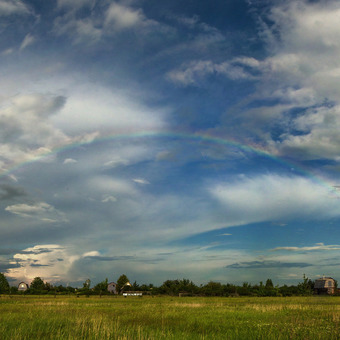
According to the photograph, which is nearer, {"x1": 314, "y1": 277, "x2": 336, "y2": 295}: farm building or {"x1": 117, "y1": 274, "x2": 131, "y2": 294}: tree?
{"x1": 314, "y1": 277, "x2": 336, "y2": 295}: farm building

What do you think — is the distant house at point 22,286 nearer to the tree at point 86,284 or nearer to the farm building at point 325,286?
the tree at point 86,284

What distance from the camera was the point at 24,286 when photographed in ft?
399

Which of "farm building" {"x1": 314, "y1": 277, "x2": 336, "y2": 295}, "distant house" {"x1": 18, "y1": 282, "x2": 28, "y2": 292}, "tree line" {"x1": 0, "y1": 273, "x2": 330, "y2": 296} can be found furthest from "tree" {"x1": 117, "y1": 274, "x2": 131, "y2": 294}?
"farm building" {"x1": 314, "y1": 277, "x2": 336, "y2": 295}

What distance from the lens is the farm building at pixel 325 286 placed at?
319 feet

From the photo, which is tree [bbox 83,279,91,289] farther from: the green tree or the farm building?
the farm building

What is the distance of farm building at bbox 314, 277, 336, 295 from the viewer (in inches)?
3826

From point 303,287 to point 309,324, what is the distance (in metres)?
44.3

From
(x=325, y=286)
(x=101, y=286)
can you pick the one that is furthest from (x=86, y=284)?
(x=325, y=286)

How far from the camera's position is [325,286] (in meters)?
98.2

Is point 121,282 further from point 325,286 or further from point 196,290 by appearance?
point 325,286

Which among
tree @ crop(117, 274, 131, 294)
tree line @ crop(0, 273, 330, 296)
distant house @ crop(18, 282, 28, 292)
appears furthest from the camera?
distant house @ crop(18, 282, 28, 292)

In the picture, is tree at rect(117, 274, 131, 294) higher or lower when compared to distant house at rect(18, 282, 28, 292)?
higher

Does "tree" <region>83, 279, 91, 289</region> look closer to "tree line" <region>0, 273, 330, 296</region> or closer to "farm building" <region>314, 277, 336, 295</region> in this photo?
"tree line" <region>0, 273, 330, 296</region>

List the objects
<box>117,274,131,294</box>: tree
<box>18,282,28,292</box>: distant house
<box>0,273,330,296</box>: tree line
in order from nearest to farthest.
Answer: <box>0,273,330,296</box>: tree line → <box>117,274,131,294</box>: tree → <box>18,282,28,292</box>: distant house
